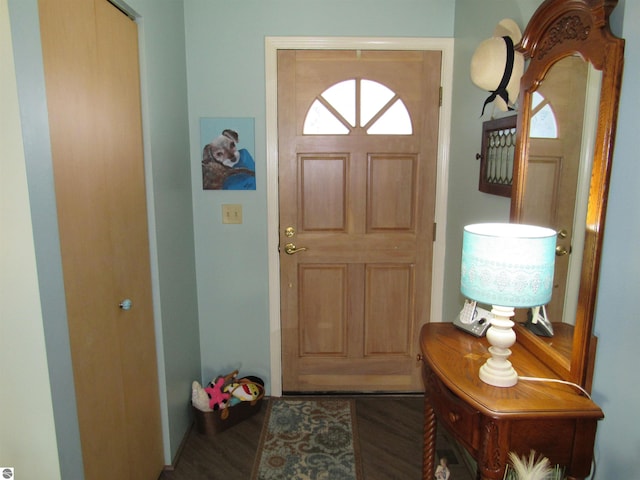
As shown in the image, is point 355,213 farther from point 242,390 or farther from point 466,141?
point 242,390

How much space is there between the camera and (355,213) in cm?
255

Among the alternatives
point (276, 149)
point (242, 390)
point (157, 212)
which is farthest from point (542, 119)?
point (242, 390)

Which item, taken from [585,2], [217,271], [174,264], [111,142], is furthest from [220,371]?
[585,2]

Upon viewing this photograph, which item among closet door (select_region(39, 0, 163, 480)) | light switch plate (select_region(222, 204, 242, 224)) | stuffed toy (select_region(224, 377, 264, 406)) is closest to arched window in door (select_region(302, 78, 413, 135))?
light switch plate (select_region(222, 204, 242, 224))

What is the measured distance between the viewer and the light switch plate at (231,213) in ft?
8.23

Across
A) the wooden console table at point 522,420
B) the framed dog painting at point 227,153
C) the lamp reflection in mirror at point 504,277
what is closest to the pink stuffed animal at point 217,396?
the framed dog painting at point 227,153

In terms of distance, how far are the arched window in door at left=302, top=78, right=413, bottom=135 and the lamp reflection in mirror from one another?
4.54ft

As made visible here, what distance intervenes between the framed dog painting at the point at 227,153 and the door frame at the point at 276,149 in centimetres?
11

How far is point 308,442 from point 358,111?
179cm

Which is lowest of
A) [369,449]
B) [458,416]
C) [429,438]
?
[369,449]

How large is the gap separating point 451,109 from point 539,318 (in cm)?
144

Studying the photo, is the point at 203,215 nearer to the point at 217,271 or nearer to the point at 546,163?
the point at 217,271

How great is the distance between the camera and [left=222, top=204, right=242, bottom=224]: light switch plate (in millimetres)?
2508

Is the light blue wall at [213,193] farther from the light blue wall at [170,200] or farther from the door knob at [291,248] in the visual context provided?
the door knob at [291,248]
